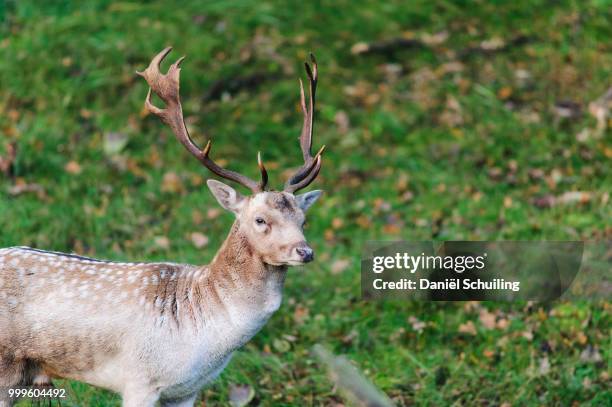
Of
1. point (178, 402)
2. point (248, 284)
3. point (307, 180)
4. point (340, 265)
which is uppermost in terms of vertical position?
point (307, 180)

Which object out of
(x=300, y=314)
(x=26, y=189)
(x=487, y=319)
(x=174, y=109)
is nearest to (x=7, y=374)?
(x=174, y=109)

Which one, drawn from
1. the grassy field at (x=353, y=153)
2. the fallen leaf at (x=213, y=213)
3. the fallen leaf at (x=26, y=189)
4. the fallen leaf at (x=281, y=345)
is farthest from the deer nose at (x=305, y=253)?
the fallen leaf at (x=26, y=189)

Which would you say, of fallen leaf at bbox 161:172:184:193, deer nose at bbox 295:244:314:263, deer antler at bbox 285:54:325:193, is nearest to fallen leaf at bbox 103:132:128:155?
fallen leaf at bbox 161:172:184:193

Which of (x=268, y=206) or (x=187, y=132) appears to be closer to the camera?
(x=268, y=206)

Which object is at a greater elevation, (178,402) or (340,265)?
(178,402)

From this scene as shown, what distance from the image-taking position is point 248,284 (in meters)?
4.70

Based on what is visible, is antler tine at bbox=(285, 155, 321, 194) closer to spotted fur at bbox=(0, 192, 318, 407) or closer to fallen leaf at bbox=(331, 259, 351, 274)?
spotted fur at bbox=(0, 192, 318, 407)

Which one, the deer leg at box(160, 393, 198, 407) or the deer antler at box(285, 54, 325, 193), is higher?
the deer antler at box(285, 54, 325, 193)

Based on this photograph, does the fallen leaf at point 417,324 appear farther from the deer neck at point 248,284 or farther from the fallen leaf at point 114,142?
the fallen leaf at point 114,142

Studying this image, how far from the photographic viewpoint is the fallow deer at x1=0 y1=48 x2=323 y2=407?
465cm

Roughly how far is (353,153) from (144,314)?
5288mm

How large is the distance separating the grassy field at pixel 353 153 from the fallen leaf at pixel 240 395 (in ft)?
0.12

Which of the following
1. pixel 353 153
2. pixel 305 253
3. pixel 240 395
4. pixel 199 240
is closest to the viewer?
pixel 305 253

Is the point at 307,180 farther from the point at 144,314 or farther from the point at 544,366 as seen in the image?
the point at 544,366
